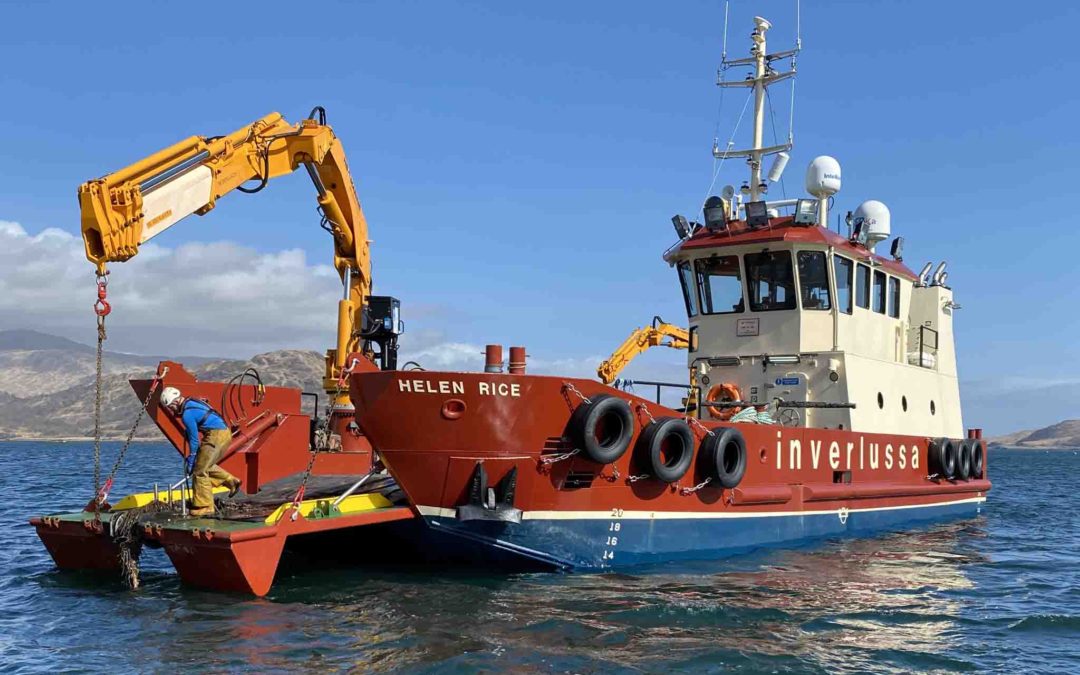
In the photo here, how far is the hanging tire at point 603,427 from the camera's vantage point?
9953mm

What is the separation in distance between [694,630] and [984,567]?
6245mm

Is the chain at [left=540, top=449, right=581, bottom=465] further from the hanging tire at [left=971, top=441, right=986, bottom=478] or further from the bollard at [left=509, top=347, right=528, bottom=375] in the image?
the hanging tire at [left=971, top=441, right=986, bottom=478]

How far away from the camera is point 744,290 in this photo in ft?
48.7

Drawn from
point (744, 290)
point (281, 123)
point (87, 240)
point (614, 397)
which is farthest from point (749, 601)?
point (281, 123)

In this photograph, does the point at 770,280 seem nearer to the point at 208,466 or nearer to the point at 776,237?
the point at 776,237

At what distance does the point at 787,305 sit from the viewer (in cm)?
1462

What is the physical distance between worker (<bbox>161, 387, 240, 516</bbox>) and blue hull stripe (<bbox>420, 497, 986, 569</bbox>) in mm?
2316

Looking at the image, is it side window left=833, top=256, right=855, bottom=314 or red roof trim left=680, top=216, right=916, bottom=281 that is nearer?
red roof trim left=680, top=216, right=916, bottom=281

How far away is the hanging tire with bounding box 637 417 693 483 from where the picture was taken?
10.7 meters

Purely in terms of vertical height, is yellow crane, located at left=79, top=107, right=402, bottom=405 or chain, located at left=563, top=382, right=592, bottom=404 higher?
yellow crane, located at left=79, top=107, right=402, bottom=405

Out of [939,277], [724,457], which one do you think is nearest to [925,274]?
[939,277]

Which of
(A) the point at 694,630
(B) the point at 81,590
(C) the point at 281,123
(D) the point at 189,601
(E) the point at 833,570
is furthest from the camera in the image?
(C) the point at 281,123

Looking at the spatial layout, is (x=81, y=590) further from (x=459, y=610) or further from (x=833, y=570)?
(x=833, y=570)

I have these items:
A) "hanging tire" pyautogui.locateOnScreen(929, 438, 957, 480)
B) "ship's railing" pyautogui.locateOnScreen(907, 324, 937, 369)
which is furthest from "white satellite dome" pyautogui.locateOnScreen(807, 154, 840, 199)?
"hanging tire" pyautogui.locateOnScreen(929, 438, 957, 480)
